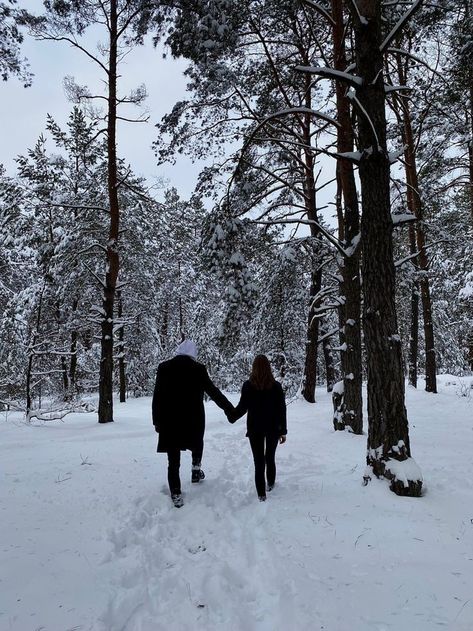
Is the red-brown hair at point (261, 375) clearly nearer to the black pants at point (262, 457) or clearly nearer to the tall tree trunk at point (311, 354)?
the black pants at point (262, 457)

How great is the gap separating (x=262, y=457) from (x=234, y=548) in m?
1.44

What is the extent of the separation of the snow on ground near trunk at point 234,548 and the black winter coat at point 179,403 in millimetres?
801

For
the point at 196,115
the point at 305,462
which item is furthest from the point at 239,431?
the point at 196,115

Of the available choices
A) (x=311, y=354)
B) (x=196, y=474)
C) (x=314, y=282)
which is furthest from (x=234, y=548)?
(x=314, y=282)

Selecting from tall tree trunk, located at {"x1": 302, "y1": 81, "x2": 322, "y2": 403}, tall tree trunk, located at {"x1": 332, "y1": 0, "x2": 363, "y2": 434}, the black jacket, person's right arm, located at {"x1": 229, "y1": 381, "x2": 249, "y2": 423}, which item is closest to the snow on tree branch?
tall tree trunk, located at {"x1": 332, "y1": 0, "x2": 363, "y2": 434}

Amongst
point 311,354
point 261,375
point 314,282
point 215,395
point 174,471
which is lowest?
point 174,471

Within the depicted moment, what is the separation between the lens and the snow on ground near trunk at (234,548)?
287cm

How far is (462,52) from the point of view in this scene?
25.2 ft

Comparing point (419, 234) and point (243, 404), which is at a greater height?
point (419, 234)

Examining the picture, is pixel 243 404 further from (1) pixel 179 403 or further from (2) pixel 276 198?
(2) pixel 276 198

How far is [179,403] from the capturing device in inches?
215

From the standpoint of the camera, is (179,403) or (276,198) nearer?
(179,403)

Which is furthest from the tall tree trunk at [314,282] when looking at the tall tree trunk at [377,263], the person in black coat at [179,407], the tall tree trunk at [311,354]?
the person in black coat at [179,407]

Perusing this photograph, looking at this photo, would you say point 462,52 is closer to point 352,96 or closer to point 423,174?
point 352,96
